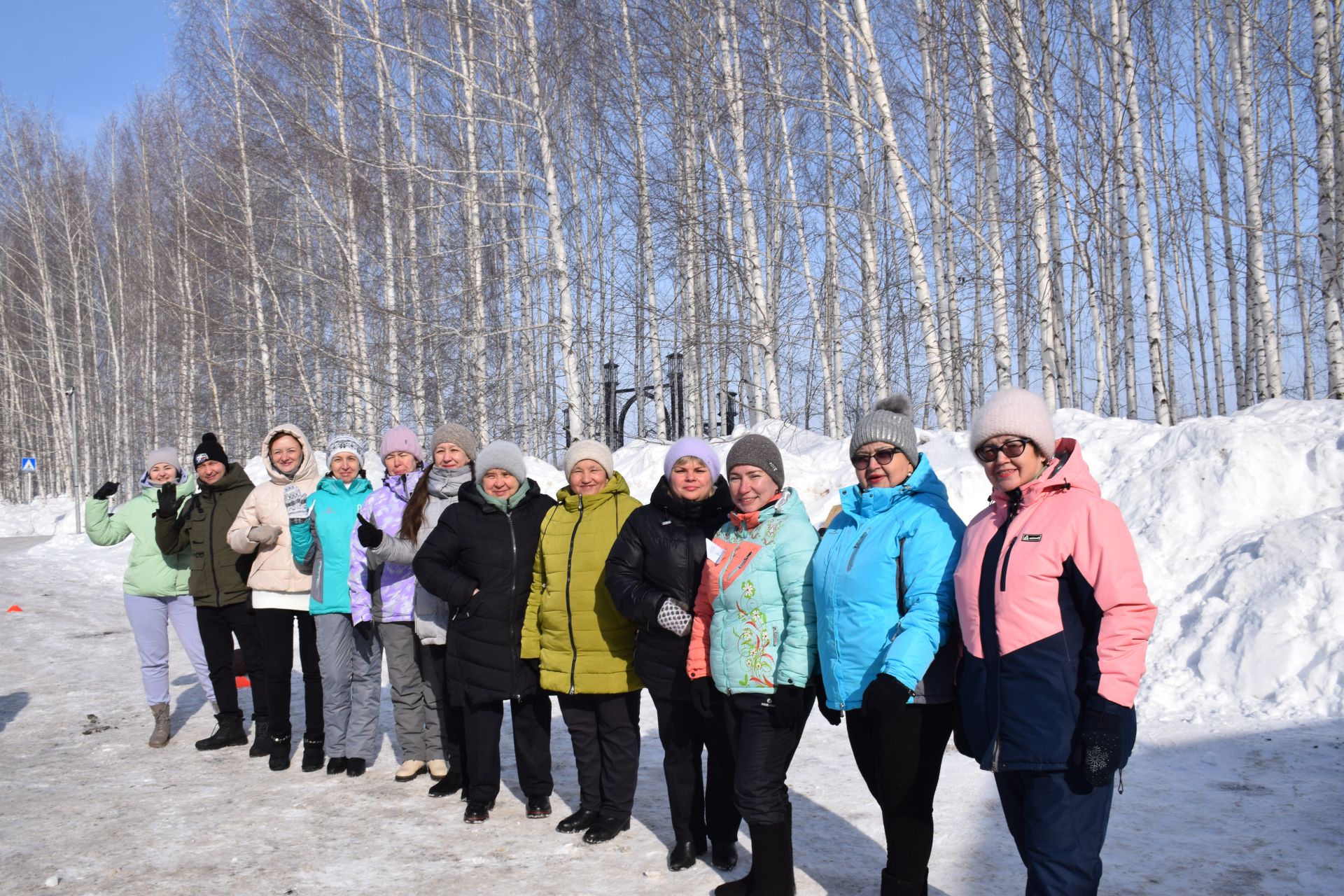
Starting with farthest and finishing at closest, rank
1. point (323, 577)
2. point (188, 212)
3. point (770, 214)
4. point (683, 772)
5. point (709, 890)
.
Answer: point (188, 212) → point (770, 214) → point (323, 577) → point (683, 772) → point (709, 890)

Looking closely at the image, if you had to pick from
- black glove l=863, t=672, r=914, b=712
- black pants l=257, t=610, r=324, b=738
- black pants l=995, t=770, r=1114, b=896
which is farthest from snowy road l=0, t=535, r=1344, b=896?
black pants l=995, t=770, r=1114, b=896

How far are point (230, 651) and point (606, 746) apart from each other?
2.87 m

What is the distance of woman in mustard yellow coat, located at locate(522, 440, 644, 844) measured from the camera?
4.30 metres

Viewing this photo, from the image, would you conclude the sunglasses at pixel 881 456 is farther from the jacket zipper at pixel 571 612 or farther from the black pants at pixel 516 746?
the black pants at pixel 516 746

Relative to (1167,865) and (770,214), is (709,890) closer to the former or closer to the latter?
(1167,865)

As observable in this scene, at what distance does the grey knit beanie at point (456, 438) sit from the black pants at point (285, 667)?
135 cm

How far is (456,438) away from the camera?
5.12 m

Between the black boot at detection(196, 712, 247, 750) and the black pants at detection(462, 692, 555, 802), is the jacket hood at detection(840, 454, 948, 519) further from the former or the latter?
the black boot at detection(196, 712, 247, 750)

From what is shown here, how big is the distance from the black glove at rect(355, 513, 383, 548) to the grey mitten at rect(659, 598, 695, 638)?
1.72 meters

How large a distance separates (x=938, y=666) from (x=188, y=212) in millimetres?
22248

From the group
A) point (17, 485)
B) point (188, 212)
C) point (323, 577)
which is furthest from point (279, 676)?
point (17, 485)

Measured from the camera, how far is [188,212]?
21.3 meters

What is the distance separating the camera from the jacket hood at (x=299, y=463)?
220 inches

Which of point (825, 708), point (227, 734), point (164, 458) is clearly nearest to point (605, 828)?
point (825, 708)
